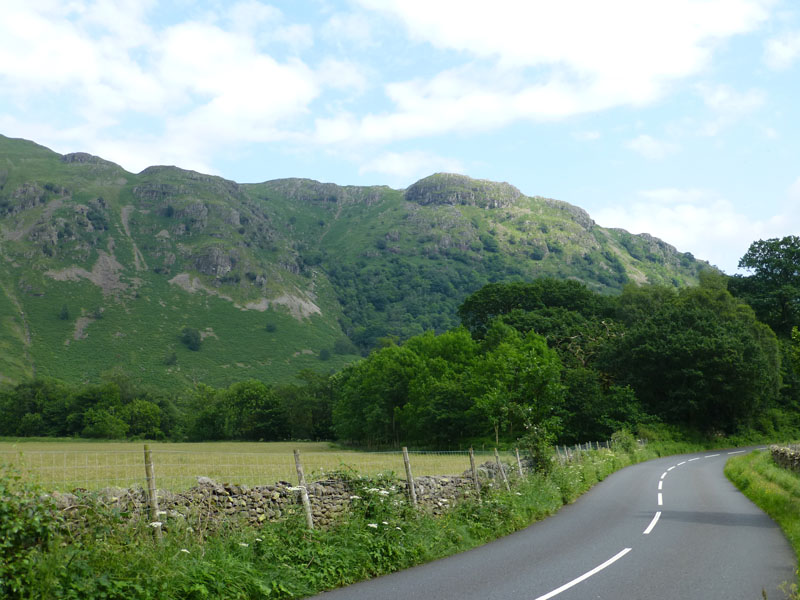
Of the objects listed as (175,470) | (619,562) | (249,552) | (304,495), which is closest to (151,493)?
(249,552)

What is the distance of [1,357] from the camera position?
15438 cm

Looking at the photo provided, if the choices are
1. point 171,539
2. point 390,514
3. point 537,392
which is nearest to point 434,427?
point 537,392

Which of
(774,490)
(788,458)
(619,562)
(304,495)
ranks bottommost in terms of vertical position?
(788,458)

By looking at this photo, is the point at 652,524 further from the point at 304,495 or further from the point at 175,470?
the point at 175,470

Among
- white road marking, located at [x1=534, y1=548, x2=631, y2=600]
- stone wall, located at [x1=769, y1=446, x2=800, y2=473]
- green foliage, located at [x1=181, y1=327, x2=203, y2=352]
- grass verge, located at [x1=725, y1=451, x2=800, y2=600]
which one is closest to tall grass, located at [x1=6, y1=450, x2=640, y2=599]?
white road marking, located at [x1=534, y1=548, x2=631, y2=600]

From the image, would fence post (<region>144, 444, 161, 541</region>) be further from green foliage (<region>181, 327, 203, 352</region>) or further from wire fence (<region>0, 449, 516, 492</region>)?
green foliage (<region>181, 327, 203, 352</region>)

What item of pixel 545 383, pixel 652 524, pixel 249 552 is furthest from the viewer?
pixel 545 383

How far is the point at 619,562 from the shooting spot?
11.2 m

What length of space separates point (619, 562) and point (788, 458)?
20.8 m

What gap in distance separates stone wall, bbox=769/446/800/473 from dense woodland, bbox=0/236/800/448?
986cm

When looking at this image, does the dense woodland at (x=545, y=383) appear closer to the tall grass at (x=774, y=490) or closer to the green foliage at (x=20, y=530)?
the tall grass at (x=774, y=490)

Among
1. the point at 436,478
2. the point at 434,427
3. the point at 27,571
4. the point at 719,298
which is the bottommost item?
the point at 434,427

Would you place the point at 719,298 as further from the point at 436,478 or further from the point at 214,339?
the point at 214,339

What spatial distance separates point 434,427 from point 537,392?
39.6 meters
